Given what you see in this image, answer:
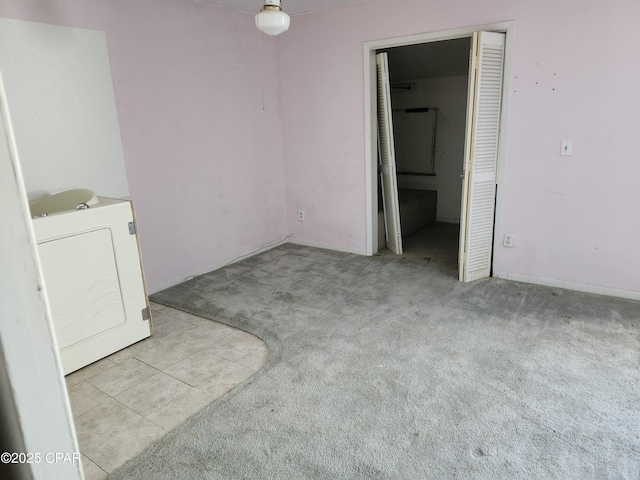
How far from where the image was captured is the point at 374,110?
4.09 m

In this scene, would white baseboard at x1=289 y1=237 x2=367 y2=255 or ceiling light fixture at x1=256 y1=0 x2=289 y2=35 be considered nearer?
ceiling light fixture at x1=256 y1=0 x2=289 y2=35

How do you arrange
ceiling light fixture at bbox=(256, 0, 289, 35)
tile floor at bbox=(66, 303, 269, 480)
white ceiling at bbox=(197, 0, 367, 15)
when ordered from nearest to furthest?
1. tile floor at bbox=(66, 303, 269, 480)
2. ceiling light fixture at bbox=(256, 0, 289, 35)
3. white ceiling at bbox=(197, 0, 367, 15)

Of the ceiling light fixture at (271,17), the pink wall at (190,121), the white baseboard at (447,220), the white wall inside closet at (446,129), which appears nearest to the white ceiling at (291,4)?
the pink wall at (190,121)

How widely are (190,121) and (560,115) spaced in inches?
117

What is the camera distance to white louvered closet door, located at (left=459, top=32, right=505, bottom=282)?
3.21m

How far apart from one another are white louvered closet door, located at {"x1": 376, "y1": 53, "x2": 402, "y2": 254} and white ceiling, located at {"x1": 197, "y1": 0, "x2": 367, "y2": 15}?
625 millimetres

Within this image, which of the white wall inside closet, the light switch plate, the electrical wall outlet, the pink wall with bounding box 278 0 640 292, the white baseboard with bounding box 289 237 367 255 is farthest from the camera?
the white wall inside closet

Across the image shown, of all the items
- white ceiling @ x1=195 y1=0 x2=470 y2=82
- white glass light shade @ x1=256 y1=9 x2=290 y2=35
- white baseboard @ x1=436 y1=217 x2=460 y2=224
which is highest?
white ceiling @ x1=195 y1=0 x2=470 y2=82

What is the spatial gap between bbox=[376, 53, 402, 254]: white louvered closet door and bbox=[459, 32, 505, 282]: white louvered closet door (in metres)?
0.91

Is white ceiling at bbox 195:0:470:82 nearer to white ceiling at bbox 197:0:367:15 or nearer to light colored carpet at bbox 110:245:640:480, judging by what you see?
white ceiling at bbox 197:0:367:15

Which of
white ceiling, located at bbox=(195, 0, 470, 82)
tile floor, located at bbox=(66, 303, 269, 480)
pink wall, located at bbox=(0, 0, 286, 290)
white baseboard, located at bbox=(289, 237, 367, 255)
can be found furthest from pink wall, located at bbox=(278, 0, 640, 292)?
tile floor, located at bbox=(66, 303, 269, 480)

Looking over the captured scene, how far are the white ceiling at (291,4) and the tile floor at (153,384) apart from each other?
8.95 feet

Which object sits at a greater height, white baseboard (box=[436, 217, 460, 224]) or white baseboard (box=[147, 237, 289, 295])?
white baseboard (box=[436, 217, 460, 224])

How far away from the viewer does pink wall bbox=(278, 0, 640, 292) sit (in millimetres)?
2947
